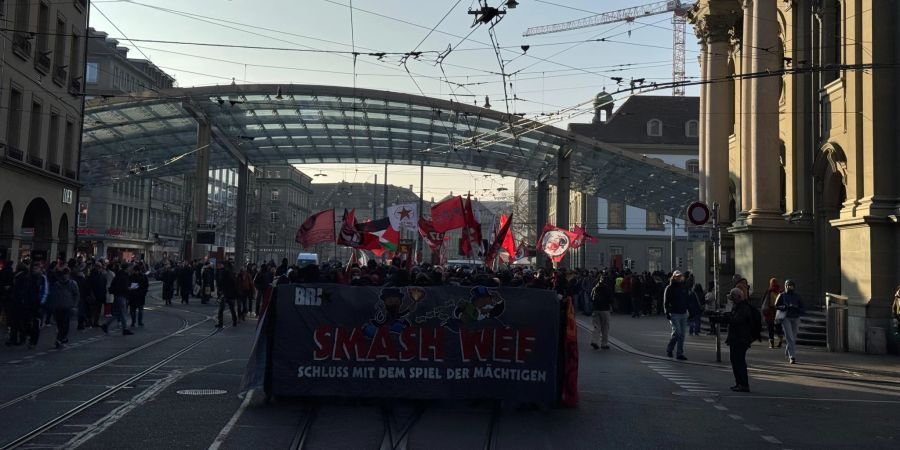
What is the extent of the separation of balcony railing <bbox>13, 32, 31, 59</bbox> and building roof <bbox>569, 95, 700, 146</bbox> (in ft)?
175

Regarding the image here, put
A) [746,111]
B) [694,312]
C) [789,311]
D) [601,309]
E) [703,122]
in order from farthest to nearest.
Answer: [703,122] < [746,111] < [694,312] < [601,309] < [789,311]

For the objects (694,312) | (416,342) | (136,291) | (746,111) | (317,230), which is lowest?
(416,342)

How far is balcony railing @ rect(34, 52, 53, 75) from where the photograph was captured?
28.9 m

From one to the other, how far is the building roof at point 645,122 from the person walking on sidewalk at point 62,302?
6074 centimetres

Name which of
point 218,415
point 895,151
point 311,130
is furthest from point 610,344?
point 311,130

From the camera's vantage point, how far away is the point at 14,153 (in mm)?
27328

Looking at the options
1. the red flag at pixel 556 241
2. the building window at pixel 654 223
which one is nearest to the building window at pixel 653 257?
the building window at pixel 654 223

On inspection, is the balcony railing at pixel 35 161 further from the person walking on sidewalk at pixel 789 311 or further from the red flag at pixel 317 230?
the person walking on sidewalk at pixel 789 311

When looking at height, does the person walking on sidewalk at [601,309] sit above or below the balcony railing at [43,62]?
below

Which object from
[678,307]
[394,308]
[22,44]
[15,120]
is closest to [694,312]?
[678,307]

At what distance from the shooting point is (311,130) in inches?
1671

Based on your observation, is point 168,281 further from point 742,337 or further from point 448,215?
point 742,337

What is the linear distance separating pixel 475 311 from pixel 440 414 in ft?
4.57

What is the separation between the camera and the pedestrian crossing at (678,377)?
13127 mm
